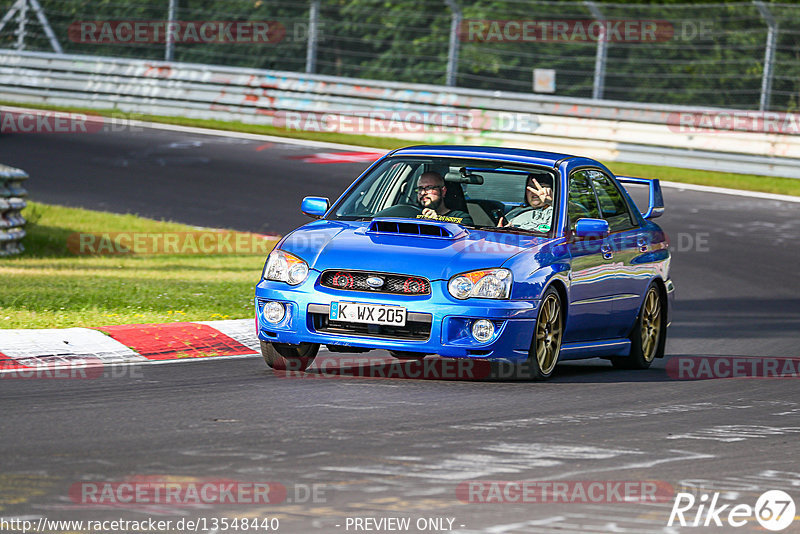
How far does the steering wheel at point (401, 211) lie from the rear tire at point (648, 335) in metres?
1.93

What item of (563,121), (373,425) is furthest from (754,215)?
(373,425)

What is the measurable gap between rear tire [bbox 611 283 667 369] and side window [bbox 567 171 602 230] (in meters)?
0.86

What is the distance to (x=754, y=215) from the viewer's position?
2047 cm

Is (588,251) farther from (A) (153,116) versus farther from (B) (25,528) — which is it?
(A) (153,116)

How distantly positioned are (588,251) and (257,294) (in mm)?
2274

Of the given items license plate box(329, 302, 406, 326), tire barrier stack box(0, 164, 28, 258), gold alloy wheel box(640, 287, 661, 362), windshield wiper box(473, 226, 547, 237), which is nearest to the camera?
license plate box(329, 302, 406, 326)

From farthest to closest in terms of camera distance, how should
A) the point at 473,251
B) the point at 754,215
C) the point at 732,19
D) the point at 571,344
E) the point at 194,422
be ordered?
the point at 732,19 → the point at 754,215 → the point at 571,344 → the point at 473,251 → the point at 194,422

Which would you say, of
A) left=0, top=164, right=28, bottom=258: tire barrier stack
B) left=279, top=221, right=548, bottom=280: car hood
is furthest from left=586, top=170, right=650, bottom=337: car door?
left=0, top=164, right=28, bottom=258: tire barrier stack

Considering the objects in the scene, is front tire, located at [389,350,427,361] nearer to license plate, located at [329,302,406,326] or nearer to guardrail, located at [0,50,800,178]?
license plate, located at [329,302,406,326]

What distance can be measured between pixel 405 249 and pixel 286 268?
29.3 inches

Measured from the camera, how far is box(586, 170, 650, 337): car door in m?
→ 10.3

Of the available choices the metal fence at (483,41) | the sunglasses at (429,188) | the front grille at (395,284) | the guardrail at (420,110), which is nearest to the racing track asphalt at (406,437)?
the front grille at (395,284)

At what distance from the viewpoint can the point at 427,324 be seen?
28.8 feet

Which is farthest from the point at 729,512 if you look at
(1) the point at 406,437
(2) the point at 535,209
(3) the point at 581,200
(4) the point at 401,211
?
(3) the point at 581,200
